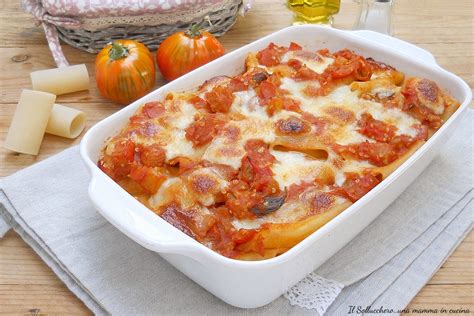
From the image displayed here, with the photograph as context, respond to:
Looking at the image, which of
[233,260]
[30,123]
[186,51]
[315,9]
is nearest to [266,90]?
[186,51]

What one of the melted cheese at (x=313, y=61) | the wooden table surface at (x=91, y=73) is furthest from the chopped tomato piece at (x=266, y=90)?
the wooden table surface at (x=91, y=73)

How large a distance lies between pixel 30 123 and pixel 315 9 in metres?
1.47

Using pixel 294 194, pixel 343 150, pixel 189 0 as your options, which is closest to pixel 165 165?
pixel 294 194

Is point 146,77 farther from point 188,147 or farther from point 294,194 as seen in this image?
point 294,194

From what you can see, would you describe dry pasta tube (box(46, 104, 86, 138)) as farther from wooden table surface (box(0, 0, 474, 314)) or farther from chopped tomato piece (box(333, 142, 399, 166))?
chopped tomato piece (box(333, 142, 399, 166))

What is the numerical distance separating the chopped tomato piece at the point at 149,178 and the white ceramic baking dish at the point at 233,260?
0.12m

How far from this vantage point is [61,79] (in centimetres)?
250

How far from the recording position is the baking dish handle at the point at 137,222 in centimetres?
141

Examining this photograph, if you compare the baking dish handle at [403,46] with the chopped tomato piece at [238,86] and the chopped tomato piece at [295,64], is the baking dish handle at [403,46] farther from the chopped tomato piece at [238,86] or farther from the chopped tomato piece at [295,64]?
the chopped tomato piece at [238,86]

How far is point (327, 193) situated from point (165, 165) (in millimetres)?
472

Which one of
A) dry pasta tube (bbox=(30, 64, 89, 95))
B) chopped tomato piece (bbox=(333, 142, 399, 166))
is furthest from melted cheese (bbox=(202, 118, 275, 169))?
dry pasta tube (bbox=(30, 64, 89, 95))

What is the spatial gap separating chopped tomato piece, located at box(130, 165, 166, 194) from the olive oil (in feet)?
5.05

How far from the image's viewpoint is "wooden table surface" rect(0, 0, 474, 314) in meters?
1.71

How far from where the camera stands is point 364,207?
5.31 feet
